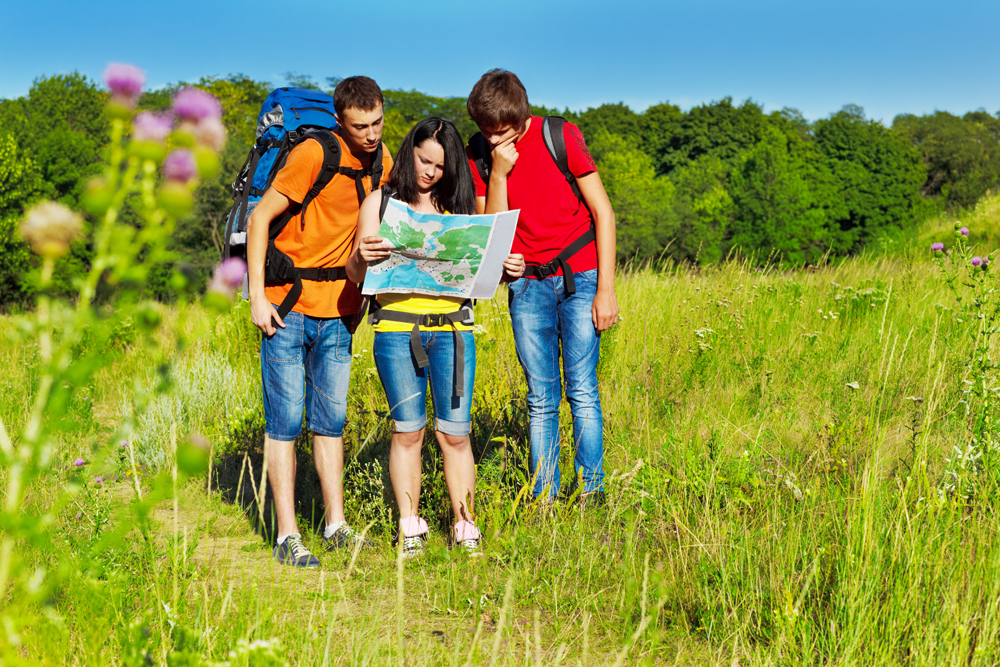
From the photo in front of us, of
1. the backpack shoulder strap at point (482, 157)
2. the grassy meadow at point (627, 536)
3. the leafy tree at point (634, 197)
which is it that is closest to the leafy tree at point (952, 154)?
the leafy tree at point (634, 197)

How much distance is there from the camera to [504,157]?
273 cm

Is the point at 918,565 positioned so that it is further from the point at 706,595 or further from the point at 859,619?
the point at 706,595

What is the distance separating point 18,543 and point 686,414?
9.80ft

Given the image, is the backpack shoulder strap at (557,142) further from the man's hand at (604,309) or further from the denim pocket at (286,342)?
the denim pocket at (286,342)

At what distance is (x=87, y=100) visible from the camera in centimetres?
4169

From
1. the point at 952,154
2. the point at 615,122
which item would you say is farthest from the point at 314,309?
the point at 615,122

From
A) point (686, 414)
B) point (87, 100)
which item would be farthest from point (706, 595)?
point (87, 100)

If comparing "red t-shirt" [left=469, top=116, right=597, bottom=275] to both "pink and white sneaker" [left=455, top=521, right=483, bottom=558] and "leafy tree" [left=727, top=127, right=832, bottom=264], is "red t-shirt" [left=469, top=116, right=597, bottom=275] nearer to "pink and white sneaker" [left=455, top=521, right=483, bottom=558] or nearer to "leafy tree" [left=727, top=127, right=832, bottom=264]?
"pink and white sneaker" [left=455, top=521, right=483, bottom=558]

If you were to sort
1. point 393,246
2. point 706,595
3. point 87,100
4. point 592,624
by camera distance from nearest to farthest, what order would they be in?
point 706,595, point 592,624, point 393,246, point 87,100

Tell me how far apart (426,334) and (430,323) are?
5 cm

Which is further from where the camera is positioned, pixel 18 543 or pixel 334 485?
pixel 334 485

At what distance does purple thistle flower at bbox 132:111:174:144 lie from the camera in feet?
2.56

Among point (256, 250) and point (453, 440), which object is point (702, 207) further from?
point (256, 250)

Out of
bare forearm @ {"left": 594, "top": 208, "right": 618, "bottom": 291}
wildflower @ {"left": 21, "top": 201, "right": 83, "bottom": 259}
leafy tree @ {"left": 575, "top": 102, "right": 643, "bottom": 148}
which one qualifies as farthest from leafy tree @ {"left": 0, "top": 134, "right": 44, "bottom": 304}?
leafy tree @ {"left": 575, "top": 102, "right": 643, "bottom": 148}
